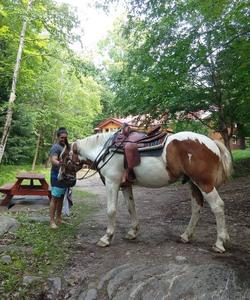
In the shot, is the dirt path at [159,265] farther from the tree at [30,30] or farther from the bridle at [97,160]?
the tree at [30,30]

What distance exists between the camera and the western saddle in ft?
16.3

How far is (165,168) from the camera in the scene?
4.89 meters

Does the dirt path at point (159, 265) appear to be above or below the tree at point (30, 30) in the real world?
below

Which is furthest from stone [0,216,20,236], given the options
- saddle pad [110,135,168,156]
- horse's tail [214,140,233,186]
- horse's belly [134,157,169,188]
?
horse's tail [214,140,233,186]

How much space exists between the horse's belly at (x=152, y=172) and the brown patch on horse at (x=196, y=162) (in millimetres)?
183

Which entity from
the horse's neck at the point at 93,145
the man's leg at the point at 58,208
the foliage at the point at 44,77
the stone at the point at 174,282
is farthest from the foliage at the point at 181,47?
the stone at the point at 174,282

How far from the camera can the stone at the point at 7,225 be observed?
216 inches

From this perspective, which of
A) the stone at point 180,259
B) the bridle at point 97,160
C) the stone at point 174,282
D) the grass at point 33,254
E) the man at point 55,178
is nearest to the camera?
the stone at point 174,282

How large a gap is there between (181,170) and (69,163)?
77.4 inches

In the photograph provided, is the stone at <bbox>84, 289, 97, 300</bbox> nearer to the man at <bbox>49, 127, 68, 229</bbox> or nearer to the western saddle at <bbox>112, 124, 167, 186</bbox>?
the western saddle at <bbox>112, 124, 167, 186</bbox>

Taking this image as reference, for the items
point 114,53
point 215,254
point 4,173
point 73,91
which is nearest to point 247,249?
point 215,254

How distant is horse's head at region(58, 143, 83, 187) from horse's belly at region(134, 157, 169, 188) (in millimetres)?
1200

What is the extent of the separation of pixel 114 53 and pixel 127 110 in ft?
104

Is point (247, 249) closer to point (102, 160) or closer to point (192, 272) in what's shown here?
point (192, 272)
